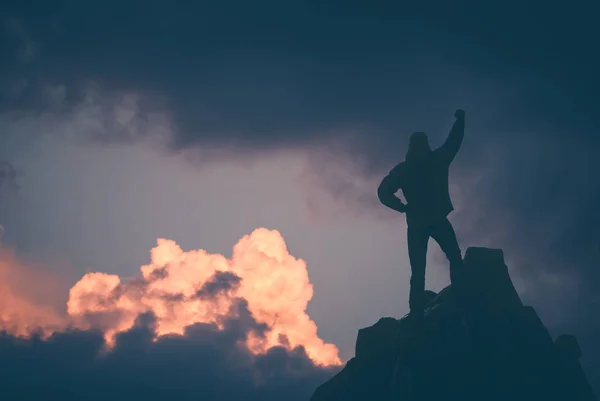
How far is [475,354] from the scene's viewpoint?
29750 mm

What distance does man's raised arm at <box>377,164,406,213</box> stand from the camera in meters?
30.3

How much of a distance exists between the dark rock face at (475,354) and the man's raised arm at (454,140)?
203 inches

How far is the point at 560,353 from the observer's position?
1214 inches

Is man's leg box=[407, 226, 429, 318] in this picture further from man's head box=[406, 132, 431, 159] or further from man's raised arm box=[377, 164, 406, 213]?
man's head box=[406, 132, 431, 159]

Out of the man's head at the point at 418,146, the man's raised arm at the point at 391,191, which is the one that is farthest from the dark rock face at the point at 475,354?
the man's head at the point at 418,146

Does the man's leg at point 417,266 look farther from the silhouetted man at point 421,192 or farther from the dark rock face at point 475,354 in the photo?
the dark rock face at point 475,354

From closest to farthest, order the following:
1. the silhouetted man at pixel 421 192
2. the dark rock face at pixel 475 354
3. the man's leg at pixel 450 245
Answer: the dark rock face at pixel 475 354 → the silhouetted man at pixel 421 192 → the man's leg at pixel 450 245

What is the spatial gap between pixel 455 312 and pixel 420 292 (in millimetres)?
1772

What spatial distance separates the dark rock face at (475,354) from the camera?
2908 centimetres

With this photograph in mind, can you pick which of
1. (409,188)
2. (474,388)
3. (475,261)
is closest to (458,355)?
(474,388)

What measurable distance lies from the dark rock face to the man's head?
5714 millimetres

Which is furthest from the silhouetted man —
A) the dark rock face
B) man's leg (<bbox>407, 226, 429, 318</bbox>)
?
the dark rock face

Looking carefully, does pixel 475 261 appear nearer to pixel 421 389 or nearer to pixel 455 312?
pixel 455 312

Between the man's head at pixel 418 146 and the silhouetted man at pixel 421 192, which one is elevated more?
the man's head at pixel 418 146
